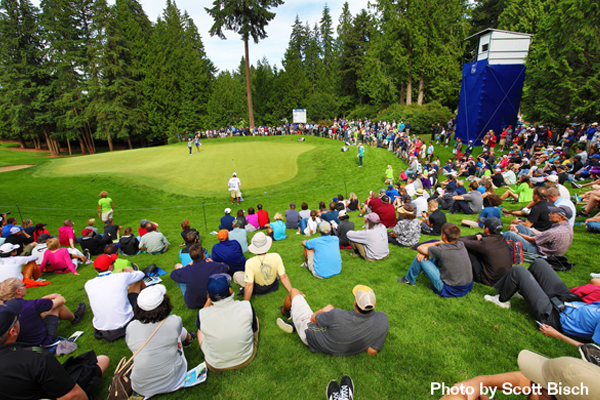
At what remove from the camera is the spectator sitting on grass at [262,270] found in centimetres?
493

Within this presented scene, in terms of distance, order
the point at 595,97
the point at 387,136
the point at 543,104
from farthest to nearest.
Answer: the point at 387,136 → the point at 543,104 → the point at 595,97

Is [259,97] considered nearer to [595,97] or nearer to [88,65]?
[88,65]

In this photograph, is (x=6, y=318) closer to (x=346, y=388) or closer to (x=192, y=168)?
(x=346, y=388)

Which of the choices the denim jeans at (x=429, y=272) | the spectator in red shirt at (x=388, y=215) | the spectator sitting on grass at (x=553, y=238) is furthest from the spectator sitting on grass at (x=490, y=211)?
the denim jeans at (x=429, y=272)

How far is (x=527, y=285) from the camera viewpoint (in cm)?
403

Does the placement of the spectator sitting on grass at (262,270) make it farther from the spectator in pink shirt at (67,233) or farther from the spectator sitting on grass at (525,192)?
the spectator sitting on grass at (525,192)

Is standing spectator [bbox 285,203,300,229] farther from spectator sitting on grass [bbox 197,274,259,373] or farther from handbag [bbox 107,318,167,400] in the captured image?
handbag [bbox 107,318,167,400]

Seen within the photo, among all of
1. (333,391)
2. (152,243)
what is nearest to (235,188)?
(152,243)

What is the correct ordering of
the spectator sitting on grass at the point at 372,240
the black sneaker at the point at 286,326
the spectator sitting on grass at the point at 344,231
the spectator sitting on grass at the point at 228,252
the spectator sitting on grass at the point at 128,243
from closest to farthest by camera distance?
the black sneaker at the point at 286,326, the spectator sitting on grass at the point at 228,252, the spectator sitting on grass at the point at 372,240, the spectator sitting on grass at the point at 344,231, the spectator sitting on grass at the point at 128,243

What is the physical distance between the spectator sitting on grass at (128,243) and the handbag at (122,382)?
610 cm

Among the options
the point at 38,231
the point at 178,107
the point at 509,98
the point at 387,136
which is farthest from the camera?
the point at 178,107

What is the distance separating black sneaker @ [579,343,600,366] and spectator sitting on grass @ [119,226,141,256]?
995 centimetres

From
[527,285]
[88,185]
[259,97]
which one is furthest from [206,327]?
[259,97]

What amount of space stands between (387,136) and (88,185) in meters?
22.0
